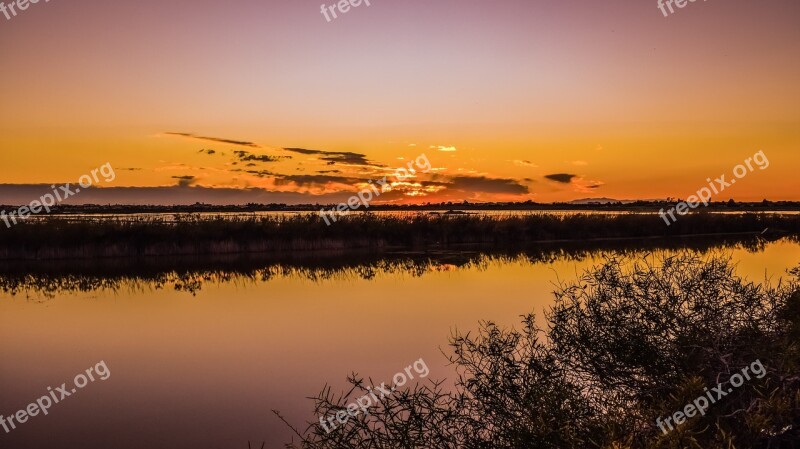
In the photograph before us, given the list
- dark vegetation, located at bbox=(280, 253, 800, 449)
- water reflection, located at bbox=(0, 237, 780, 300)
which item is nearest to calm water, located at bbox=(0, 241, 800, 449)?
water reflection, located at bbox=(0, 237, 780, 300)

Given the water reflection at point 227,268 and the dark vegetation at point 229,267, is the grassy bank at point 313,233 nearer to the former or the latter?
the dark vegetation at point 229,267

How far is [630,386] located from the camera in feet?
23.4

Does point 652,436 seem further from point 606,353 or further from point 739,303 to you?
point 739,303

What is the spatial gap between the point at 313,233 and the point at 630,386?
31529 millimetres

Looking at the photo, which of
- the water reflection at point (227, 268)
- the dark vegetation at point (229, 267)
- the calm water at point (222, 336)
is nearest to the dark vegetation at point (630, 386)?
the calm water at point (222, 336)

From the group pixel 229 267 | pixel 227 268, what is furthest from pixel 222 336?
pixel 229 267

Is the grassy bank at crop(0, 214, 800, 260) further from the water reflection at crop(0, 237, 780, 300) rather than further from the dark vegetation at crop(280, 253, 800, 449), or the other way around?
the dark vegetation at crop(280, 253, 800, 449)

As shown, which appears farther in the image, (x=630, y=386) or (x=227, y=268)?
(x=227, y=268)

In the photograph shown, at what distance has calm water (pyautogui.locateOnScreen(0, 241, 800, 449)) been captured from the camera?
9.77 meters

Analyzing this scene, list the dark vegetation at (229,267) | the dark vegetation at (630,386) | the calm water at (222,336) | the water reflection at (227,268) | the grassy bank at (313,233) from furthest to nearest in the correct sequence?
the grassy bank at (313,233)
the dark vegetation at (229,267)
the water reflection at (227,268)
the calm water at (222,336)
the dark vegetation at (630,386)

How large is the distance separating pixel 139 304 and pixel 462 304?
10836 millimetres

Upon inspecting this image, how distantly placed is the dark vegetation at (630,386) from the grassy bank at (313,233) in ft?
92.5

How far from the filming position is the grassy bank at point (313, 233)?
3175 centimetres

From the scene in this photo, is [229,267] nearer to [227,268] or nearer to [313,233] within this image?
[227,268]
